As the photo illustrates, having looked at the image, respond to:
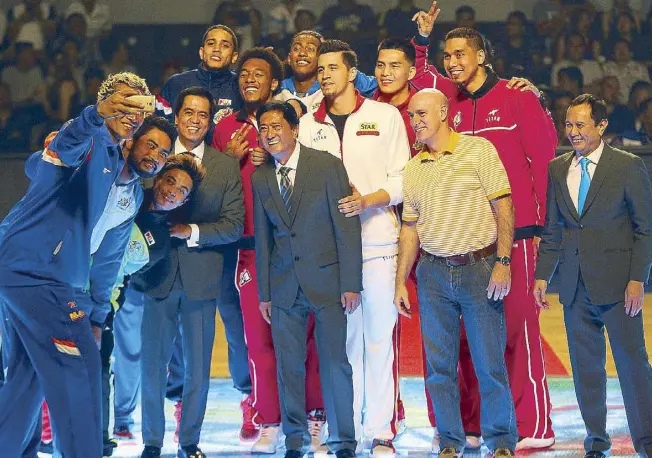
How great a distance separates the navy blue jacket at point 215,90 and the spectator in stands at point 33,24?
5.28m

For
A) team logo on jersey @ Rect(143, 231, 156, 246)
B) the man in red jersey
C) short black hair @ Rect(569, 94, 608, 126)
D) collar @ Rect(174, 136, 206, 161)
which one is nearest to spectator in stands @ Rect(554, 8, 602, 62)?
the man in red jersey

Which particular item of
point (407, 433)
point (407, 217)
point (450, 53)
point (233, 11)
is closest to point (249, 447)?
point (407, 433)

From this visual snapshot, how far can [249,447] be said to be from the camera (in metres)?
5.25

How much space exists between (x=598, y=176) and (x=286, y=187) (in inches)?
58.2

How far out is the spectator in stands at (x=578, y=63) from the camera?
10.4 meters

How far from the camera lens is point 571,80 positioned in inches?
408

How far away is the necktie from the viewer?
4.96 meters

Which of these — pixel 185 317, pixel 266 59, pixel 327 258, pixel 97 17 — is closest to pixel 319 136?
pixel 266 59

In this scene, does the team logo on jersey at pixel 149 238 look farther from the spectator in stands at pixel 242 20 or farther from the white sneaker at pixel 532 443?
the spectator in stands at pixel 242 20

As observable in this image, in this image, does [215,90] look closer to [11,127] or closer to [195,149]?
[195,149]

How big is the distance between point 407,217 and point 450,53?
0.92m

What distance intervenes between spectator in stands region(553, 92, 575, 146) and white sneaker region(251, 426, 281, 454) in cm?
582

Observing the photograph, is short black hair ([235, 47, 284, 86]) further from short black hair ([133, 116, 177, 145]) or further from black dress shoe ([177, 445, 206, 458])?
black dress shoe ([177, 445, 206, 458])

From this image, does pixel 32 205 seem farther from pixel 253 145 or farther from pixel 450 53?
pixel 450 53
